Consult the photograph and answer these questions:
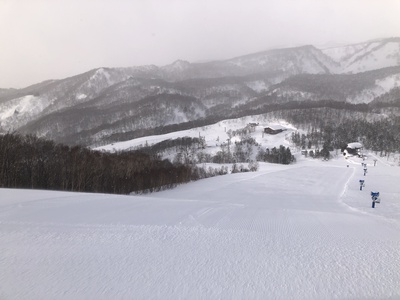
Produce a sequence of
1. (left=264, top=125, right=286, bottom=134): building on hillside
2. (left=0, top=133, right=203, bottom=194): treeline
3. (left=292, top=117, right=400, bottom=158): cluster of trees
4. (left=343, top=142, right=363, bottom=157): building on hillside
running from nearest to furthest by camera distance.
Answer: (left=0, top=133, right=203, bottom=194): treeline < (left=343, top=142, right=363, bottom=157): building on hillside < (left=292, top=117, right=400, bottom=158): cluster of trees < (left=264, top=125, right=286, bottom=134): building on hillside

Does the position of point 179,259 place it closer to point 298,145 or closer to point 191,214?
point 191,214

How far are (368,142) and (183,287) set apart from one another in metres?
138

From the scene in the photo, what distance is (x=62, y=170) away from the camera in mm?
26625

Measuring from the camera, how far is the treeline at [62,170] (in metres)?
22.1

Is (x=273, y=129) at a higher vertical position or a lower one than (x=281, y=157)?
higher

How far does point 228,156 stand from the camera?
421 feet

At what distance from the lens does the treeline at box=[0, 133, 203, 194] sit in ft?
72.6

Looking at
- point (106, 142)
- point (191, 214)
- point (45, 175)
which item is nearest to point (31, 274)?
point (191, 214)

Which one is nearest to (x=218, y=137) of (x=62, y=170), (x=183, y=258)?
(x=62, y=170)

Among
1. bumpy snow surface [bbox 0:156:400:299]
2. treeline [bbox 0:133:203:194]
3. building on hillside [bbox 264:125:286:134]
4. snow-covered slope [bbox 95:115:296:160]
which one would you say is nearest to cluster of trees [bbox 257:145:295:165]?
snow-covered slope [bbox 95:115:296:160]

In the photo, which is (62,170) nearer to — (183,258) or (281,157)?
(183,258)

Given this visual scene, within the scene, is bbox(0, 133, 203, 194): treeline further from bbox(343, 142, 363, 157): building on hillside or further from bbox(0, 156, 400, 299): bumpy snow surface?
bbox(343, 142, 363, 157): building on hillside

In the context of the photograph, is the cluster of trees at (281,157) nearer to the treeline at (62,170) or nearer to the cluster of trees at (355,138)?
the cluster of trees at (355,138)

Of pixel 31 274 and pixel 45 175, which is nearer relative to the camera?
pixel 31 274
